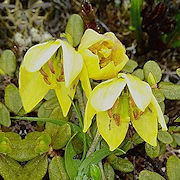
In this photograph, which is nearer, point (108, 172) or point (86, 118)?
point (86, 118)

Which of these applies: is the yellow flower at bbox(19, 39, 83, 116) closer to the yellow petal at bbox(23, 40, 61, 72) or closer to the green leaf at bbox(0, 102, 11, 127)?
the yellow petal at bbox(23, 40, 61, 72)

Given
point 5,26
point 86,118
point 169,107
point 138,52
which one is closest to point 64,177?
point 86,118

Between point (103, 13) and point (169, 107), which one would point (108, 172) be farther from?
point (103, 13)

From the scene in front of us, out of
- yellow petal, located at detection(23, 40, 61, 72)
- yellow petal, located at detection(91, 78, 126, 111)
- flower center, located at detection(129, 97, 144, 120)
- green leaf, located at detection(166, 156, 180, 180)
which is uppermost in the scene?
yellow petal, located at detection(23, 40, 61, 72)

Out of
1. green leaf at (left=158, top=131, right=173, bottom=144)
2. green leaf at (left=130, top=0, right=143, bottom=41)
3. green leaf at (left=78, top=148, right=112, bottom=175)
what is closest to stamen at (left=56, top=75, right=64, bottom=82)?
green leaf at (left=78, top=148, right=112, bottom=175)

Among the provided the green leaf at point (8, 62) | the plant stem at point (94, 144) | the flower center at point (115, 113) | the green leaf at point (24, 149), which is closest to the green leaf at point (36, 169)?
the green leaf at point (24, 149)

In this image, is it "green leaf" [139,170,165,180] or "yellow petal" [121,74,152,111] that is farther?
"green leaf" [139,170,165,180]
